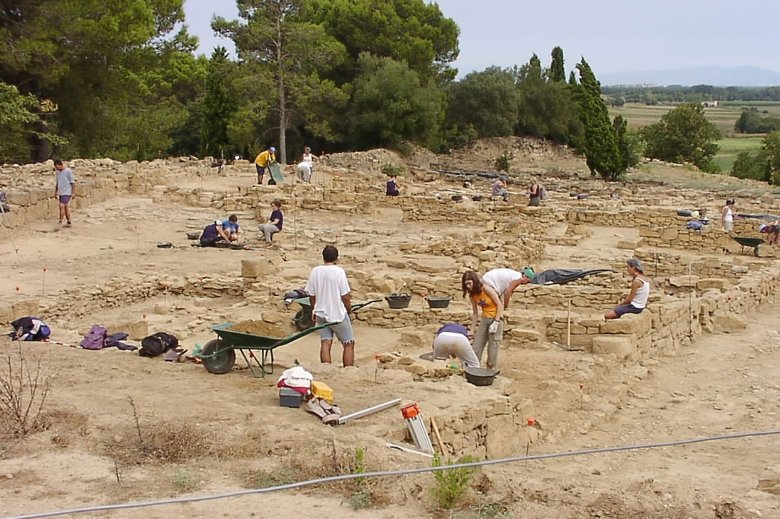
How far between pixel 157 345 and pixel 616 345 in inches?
215

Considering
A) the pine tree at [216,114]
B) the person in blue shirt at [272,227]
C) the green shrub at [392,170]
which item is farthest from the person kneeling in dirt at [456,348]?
the pine tree at [216,114]

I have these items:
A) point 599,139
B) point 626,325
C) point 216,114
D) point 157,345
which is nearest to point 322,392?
point 157,345

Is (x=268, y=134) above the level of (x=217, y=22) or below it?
below

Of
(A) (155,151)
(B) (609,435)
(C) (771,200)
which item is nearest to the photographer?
(B) (609,435)

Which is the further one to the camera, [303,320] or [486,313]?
[303,320]

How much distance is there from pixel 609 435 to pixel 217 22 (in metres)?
32.5

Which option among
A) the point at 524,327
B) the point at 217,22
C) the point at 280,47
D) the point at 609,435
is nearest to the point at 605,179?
the point at 280,47

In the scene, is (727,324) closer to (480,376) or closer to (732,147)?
(480,376)

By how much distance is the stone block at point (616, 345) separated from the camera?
1088cm

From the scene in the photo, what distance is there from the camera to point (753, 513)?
18.0ft

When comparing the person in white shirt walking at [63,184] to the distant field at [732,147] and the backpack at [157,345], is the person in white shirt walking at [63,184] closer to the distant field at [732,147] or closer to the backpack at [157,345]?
the backpack at [157,345]

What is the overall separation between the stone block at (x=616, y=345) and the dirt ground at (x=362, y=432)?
0.20 meters

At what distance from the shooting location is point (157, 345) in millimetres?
9328

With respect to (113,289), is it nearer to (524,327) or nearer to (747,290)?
(524,327)
